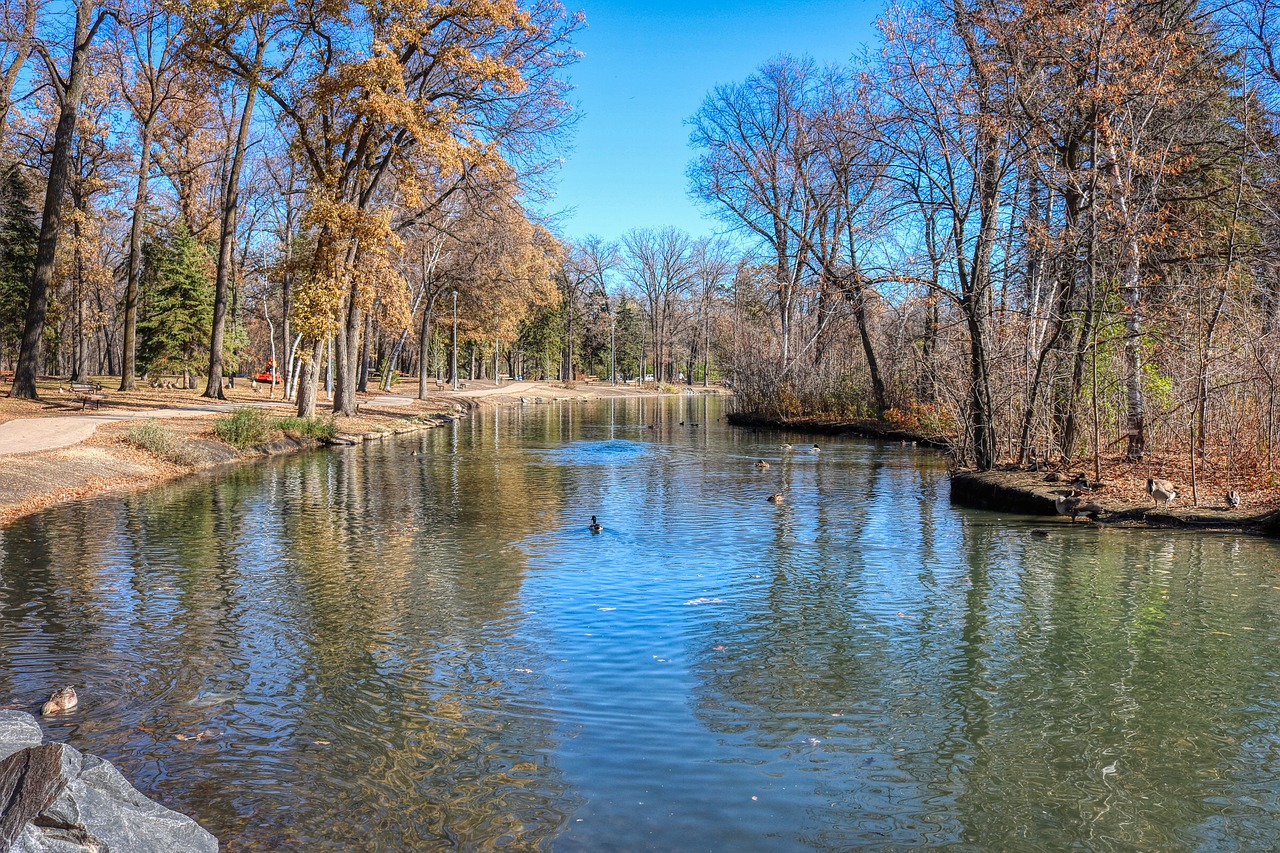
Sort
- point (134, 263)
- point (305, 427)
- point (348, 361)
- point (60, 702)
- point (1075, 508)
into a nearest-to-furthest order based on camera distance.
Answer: point (60, 702) → point (1075, 508) → point (305, 427) → point (348, 361) → point (134, 263)

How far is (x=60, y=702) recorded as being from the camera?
5867 mm

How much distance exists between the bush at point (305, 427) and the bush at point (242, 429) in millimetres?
858

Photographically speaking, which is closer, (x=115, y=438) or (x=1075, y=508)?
(x=1075, y=508)

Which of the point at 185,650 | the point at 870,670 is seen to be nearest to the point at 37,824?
the point at 185,650

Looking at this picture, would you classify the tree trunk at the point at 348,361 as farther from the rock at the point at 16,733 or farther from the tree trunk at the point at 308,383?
the rock at the point at 16,733

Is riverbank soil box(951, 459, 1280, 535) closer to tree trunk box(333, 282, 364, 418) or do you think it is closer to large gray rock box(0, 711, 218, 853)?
large gray rock box(0, 711, 218, 853)

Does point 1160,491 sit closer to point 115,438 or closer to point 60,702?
point 60,702

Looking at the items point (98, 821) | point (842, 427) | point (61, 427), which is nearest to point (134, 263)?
point (61, 427)

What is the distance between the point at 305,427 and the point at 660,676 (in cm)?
1966

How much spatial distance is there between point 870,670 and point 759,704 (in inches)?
45.2

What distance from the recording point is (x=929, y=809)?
479 cm

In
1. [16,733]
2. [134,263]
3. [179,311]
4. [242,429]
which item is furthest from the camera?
[179,311]

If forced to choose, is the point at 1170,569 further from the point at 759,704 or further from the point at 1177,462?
the point at 759,704

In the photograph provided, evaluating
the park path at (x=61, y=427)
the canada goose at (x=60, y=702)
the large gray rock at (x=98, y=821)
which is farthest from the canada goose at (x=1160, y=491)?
the park path at (x=61, y=427)
